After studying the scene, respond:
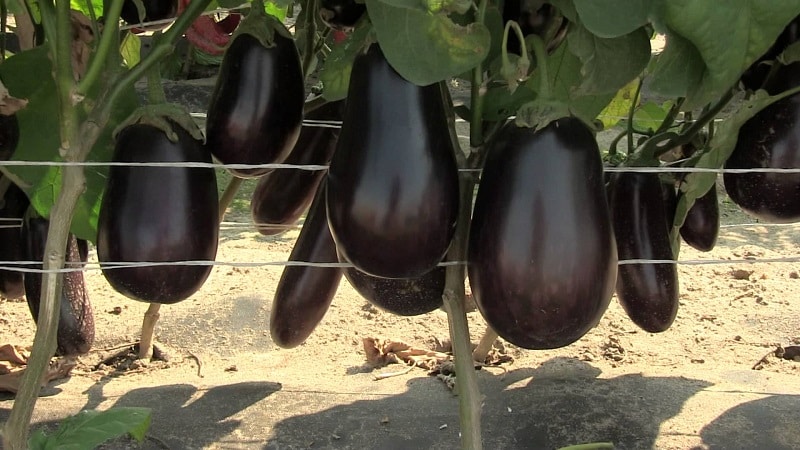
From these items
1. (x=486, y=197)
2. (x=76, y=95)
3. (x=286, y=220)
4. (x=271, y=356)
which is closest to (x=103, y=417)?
(x=76, y=95)

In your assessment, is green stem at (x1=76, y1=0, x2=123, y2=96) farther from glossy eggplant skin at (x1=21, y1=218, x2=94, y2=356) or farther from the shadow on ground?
the shadow on ground

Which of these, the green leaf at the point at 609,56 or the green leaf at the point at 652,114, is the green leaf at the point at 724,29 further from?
the green leaf at the point at 652,114

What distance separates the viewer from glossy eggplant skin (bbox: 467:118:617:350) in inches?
28.5

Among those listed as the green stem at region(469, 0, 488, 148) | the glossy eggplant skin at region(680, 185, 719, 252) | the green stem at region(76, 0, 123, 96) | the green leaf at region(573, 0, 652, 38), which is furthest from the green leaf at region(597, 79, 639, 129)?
the green stem at region(76, 0, 123, 96)

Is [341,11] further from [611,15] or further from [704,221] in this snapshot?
[704,221]

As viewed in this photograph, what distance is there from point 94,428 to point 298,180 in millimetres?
557

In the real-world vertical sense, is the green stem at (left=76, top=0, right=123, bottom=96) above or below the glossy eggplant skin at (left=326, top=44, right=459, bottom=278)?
above

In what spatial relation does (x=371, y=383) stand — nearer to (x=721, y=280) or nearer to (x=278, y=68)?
(x=278, y=68)

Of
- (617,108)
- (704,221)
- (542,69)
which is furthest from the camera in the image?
(617,108)

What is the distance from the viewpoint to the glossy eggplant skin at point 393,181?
733 mm

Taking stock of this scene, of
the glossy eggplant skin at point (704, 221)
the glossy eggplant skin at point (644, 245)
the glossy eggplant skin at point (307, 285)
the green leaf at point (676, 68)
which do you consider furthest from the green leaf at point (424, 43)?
the glossy eggplant skin at point (704, 221)

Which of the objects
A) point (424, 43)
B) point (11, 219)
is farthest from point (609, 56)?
point (11, 219)

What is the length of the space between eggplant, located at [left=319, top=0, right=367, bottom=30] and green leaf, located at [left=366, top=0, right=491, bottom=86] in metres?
0.28

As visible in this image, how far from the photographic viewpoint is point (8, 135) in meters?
0.96
